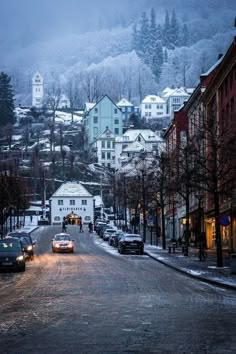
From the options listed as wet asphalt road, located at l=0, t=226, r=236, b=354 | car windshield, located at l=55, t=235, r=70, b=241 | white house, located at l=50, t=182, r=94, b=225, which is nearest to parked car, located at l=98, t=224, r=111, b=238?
car windshield, located at l=55, t=235, r=70, b=241

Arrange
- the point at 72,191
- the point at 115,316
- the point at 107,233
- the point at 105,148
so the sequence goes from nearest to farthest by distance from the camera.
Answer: the point at 115,316
the point at 107,233
the point at 72,191
the point at 105,148

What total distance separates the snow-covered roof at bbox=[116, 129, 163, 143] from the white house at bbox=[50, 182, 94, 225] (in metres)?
33.6

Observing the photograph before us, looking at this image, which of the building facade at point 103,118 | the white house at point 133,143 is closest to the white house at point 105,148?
the white house at point 133,143

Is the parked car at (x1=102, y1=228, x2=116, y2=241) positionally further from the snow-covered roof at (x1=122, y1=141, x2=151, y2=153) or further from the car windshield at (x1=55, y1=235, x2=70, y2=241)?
the snow-covered roof at (x1=122, y1=141, x2=151, y2=153)

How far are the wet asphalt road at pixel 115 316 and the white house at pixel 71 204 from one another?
115 metres

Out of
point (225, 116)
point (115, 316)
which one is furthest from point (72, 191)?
point (115, 316)

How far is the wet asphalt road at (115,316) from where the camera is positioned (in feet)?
41.8

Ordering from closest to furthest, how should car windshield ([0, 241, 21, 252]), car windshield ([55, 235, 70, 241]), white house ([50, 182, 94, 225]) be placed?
car windshield ([0, 241, 21, 252]), car windshield ([55, 235, 70, 241]), white house ([50, 182, 94, 225])

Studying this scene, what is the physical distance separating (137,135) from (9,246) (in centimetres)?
13982

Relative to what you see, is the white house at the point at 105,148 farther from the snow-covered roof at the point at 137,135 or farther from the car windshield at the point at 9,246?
the car windshield at the point at 9,246

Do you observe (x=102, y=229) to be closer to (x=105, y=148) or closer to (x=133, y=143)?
(x=133, y=143)

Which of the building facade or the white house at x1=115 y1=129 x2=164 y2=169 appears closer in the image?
the white house at x1=115 y1=129 x2=164 y2=169

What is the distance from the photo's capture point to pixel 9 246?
39000 millimetres

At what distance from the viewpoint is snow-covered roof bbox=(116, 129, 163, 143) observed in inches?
7008
